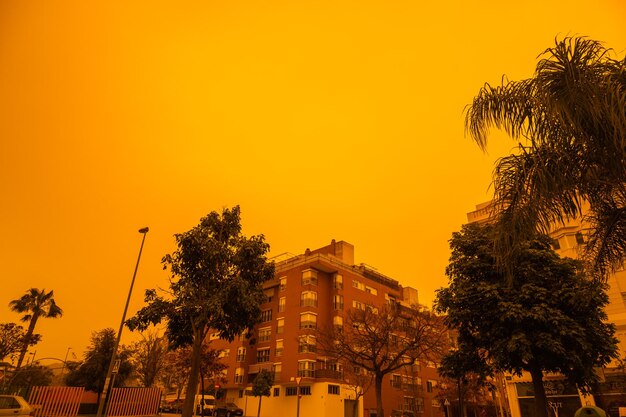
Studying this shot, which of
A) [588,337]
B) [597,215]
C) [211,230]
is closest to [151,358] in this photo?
[211,230]

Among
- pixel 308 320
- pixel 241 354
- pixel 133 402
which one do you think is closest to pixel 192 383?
pixel 133 402

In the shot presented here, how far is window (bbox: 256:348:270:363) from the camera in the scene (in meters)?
55.5

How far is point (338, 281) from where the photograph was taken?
57.8 m

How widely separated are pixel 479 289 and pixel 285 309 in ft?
133

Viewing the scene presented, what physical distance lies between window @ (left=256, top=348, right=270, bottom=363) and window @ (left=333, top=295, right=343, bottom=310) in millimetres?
11496

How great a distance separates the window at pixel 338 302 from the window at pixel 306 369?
8.90 meters

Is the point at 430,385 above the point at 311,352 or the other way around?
the other way around

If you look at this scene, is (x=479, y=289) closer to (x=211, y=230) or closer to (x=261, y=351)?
(x=211, y=230)

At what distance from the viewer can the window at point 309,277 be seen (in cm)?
5553

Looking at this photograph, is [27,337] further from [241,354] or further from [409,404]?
[409,404]

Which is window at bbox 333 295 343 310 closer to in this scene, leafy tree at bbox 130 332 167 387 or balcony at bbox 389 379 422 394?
balcony at bbox 389 379 422 394

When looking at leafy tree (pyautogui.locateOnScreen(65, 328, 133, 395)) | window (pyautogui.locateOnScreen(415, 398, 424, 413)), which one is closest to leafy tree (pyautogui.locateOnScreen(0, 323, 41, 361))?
leafy tree (pyautogui.locateOnScreen(65, 328, 133, 395))

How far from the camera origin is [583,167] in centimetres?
777

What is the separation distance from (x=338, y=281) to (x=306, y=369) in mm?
13642
